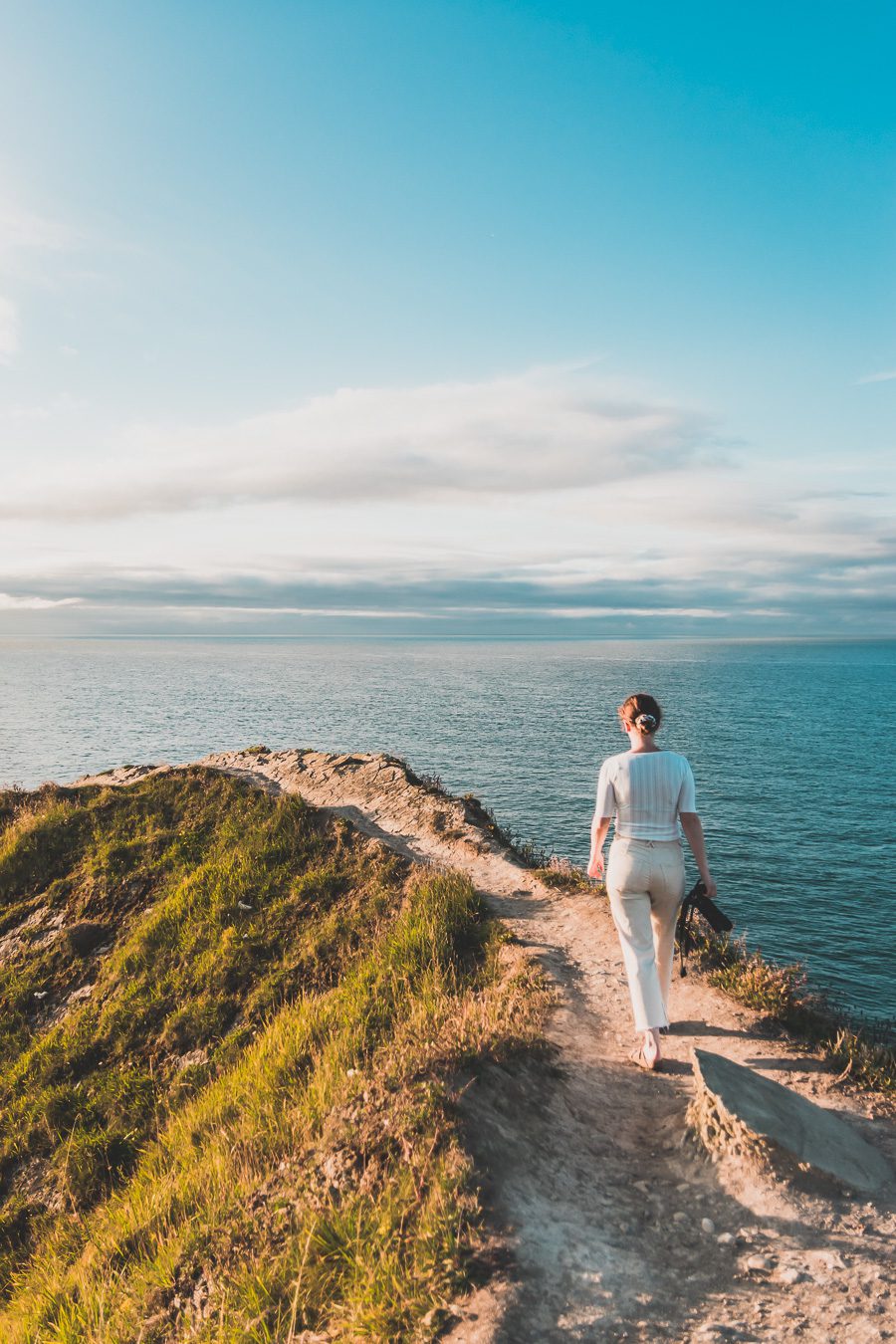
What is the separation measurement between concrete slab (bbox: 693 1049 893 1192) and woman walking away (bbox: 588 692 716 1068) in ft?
3.54

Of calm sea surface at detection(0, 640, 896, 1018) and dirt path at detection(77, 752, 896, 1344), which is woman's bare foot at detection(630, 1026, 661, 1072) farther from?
calm sea surface at detection(0, 640, 896, 1018)

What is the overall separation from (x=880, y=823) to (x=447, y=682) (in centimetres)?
10318

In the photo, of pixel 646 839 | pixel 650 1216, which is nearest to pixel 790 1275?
pixel 650 1216

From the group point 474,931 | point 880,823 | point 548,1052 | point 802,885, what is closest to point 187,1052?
point 474,931

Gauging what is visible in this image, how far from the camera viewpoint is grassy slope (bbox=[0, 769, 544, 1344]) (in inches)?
226

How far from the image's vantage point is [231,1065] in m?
12.9

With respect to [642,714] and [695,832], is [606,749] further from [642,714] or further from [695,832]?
[642,714]

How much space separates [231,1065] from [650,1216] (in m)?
8.97

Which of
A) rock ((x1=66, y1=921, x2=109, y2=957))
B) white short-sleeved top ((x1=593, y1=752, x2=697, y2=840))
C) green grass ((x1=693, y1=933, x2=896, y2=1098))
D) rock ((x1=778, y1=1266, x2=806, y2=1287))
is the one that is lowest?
rock ((x1=66, y1=921, x2=109, y2=957))

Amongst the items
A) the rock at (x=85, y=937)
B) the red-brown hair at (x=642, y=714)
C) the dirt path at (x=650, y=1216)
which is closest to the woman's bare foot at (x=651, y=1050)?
the dirt path at (x=650, y=1216)

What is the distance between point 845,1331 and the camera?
4992mm

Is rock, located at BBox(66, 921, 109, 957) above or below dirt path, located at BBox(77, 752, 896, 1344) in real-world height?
below

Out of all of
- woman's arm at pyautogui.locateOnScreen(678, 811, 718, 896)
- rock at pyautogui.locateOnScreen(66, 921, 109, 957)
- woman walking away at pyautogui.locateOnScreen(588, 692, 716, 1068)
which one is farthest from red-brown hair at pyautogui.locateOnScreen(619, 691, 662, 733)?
rock at pyautogui.locateOnScreen(66, 921, 109, 957)

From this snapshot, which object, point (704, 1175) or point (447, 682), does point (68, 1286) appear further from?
point (447, 682)
